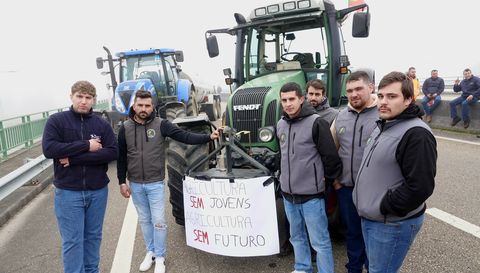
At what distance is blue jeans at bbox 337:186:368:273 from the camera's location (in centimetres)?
279

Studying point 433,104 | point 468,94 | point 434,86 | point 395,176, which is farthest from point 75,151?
point 434,86

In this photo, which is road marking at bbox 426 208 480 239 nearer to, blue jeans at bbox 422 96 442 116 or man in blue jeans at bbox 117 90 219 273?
man in blue jeans at bbox 117 90 219 273

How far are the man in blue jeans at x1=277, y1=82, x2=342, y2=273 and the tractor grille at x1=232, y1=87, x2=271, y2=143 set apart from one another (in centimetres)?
117

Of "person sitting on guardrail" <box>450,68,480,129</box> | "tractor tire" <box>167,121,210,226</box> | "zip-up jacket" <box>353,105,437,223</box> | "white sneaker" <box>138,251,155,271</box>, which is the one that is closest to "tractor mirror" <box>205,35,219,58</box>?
"tractor tire" <box>167,121,210,226</box>

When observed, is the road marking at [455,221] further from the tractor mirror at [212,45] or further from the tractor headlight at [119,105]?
the tractor headlight at [119,105]

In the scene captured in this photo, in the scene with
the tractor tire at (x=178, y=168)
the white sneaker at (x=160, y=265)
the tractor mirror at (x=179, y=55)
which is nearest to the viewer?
the white sneaker at (x=160, y=265)

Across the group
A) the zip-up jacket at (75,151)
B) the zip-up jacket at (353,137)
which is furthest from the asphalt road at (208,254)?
the zip-up jacket at (75,151)

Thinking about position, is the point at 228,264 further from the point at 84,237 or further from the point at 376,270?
the point at 376,270

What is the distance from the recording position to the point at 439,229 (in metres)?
3.76

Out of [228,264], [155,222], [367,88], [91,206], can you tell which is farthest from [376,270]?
[91,206]

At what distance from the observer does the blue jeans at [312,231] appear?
2709 mm

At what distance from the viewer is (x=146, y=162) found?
3.23 m

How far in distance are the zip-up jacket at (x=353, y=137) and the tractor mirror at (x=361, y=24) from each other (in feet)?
5.69

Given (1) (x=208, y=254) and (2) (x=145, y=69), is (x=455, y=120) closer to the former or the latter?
(1) (x=208, y=254)
